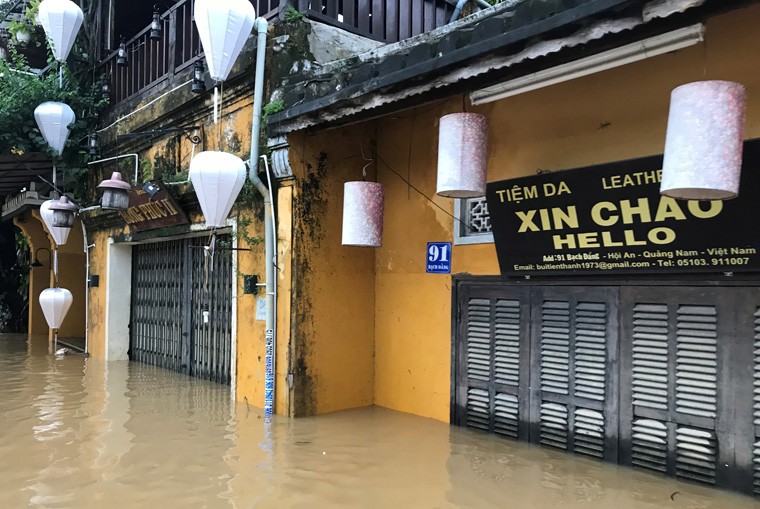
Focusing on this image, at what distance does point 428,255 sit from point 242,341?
2.66m

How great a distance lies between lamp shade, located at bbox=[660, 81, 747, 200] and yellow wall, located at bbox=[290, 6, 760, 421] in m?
1.23

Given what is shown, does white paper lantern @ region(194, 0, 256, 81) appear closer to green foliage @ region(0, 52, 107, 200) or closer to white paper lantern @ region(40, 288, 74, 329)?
green foliage @ region(0, 52, 107, 200)

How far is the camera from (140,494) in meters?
4.46

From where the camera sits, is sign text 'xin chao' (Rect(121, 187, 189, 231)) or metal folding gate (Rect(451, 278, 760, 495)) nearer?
metal folding gate (Rect(451, 278, 760, 495))

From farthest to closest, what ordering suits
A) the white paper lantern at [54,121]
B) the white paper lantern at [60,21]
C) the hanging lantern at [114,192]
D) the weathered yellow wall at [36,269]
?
1. the weathered yellow wall at [36,269]
2. the white paper lantern at [54,121]
3. the white paper lantern at [60,21]
4. the hanging lantern at [114,192]

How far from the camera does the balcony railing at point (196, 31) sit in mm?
7324

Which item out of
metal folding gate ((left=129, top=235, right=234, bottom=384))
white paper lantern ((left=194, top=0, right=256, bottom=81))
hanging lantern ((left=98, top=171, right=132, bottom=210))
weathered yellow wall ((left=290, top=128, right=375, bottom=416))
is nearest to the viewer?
white paper lantern ((left=194, top=0, right=256, bottom=81))

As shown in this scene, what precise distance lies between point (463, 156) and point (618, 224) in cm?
139

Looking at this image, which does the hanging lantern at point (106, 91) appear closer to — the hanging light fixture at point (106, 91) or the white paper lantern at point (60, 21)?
the hanging light fixture at point (106, 91)

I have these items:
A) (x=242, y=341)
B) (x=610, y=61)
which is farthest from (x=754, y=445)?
(x=242, y=341)

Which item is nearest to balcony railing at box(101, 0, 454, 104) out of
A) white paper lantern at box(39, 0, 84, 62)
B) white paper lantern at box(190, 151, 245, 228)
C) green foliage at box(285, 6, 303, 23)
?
green foliage at box(285, 6, 303, 23)

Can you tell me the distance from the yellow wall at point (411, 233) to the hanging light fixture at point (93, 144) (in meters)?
6.26

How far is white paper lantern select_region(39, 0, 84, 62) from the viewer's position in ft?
29.6

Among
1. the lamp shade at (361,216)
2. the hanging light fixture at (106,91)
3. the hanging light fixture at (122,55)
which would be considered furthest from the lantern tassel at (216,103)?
the hanging light fixture at (106,91)
